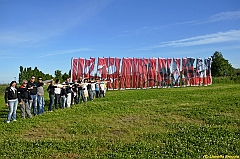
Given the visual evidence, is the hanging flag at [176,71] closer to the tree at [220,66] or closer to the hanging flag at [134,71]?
the hanging flag at [134,71]

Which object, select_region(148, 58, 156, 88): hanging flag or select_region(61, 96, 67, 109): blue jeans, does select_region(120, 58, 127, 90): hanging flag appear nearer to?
select_region(148, 58, 156, 88): hanging flag

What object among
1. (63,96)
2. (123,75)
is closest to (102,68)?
(123,75)

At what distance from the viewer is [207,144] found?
7688 mm

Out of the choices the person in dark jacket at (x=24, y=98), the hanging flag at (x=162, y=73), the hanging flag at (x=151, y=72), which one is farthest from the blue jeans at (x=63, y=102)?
the hanging flag at (x=162, y=73)

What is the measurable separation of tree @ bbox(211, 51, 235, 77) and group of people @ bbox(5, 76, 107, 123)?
4620 centimetres

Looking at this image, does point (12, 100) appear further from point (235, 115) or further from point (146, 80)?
point (146, 80)

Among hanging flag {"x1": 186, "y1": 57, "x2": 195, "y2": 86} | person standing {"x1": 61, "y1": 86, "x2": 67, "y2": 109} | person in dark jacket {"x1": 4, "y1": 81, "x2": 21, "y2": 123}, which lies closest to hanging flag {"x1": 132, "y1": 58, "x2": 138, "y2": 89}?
hanging flag {"x1": 186, "y1": 57, "x2": 195, "y2": 86}

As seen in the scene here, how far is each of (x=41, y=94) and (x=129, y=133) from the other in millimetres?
6894

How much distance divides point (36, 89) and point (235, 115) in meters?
10.2

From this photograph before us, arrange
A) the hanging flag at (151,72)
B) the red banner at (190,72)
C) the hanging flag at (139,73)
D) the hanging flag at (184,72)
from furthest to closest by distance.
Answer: the red banner at (190,72)
the hanging flag at (184,72)
the hanging flag at (151,72)
the hanging flag at (139,73)

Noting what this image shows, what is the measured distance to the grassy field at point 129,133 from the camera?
24.2ft

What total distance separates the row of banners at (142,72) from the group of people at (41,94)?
9137 mm

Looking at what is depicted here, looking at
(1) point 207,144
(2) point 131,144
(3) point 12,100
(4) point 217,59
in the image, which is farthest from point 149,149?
(4) point 217,59

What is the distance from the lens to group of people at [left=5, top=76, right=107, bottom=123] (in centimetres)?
1212
